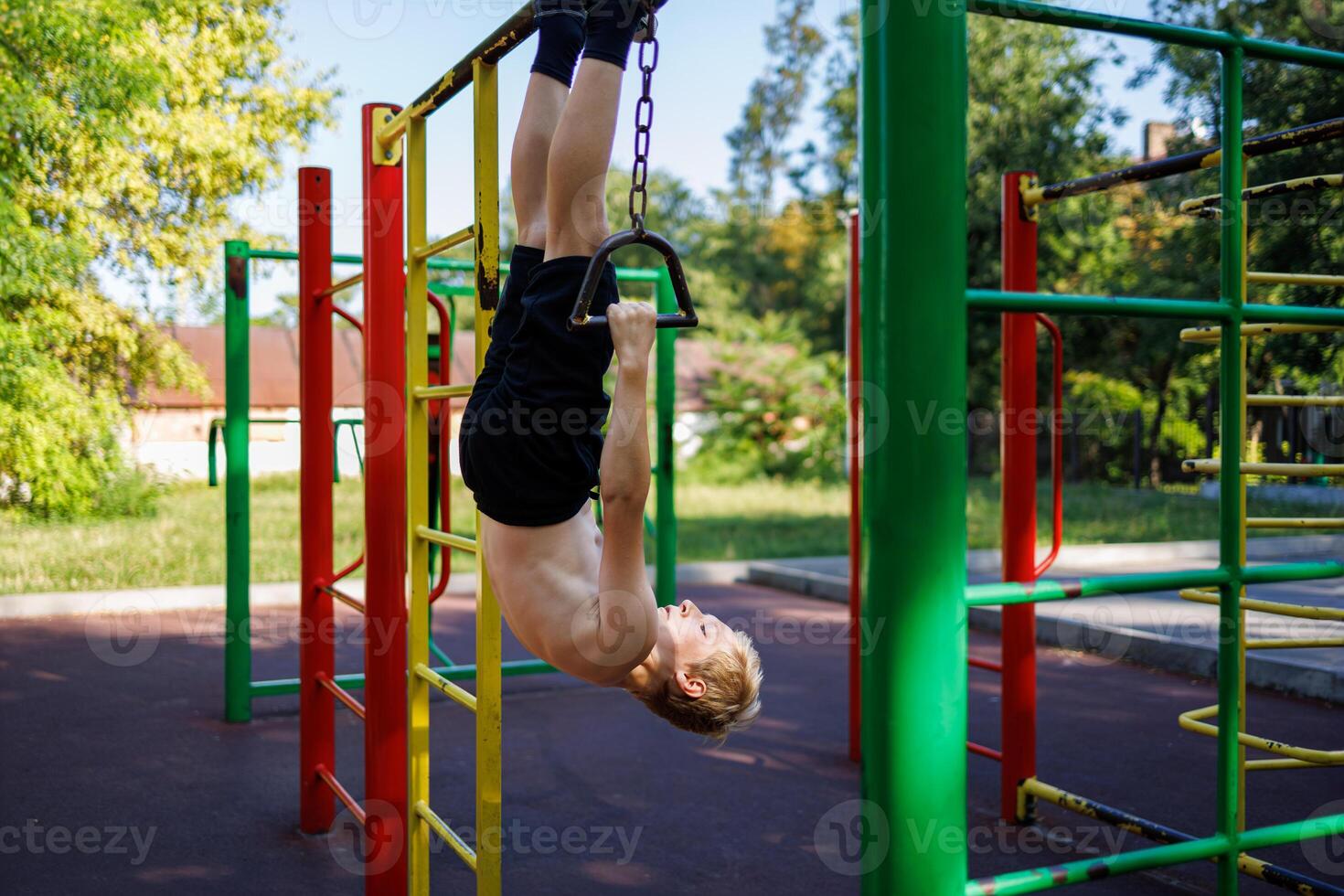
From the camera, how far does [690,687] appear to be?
2461 millimetres

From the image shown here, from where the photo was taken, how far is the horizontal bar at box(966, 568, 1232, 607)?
140 cm

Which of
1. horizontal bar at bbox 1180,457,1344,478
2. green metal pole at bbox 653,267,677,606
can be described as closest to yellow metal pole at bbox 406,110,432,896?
horizontal bar at bbox 1180,457,1344,478

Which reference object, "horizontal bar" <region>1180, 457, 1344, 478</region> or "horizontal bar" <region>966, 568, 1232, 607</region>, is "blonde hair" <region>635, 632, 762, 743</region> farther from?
"horizontal bar" <region>1180, 457, 1344, 478</region>

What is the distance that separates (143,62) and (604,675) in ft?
42.6

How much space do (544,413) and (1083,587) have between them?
109 centimetres

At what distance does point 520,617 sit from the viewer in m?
2.26

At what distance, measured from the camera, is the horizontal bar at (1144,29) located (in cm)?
146

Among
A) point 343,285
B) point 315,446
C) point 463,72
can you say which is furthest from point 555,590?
point 315,446

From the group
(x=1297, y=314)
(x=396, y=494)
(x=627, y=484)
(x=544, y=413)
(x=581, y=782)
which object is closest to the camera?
(x=1297, y=314)

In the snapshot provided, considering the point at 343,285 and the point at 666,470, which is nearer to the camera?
the point at 343,285

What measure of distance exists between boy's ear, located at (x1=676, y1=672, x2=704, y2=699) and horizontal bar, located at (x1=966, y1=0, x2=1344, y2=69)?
61.1 inches

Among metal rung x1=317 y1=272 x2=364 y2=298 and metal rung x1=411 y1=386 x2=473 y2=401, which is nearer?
metal rung x1=411 y1=386 x2=473 y2=401

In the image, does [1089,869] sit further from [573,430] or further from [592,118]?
[592,118]

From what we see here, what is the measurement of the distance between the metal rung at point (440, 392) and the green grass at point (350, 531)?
7.05 meters
